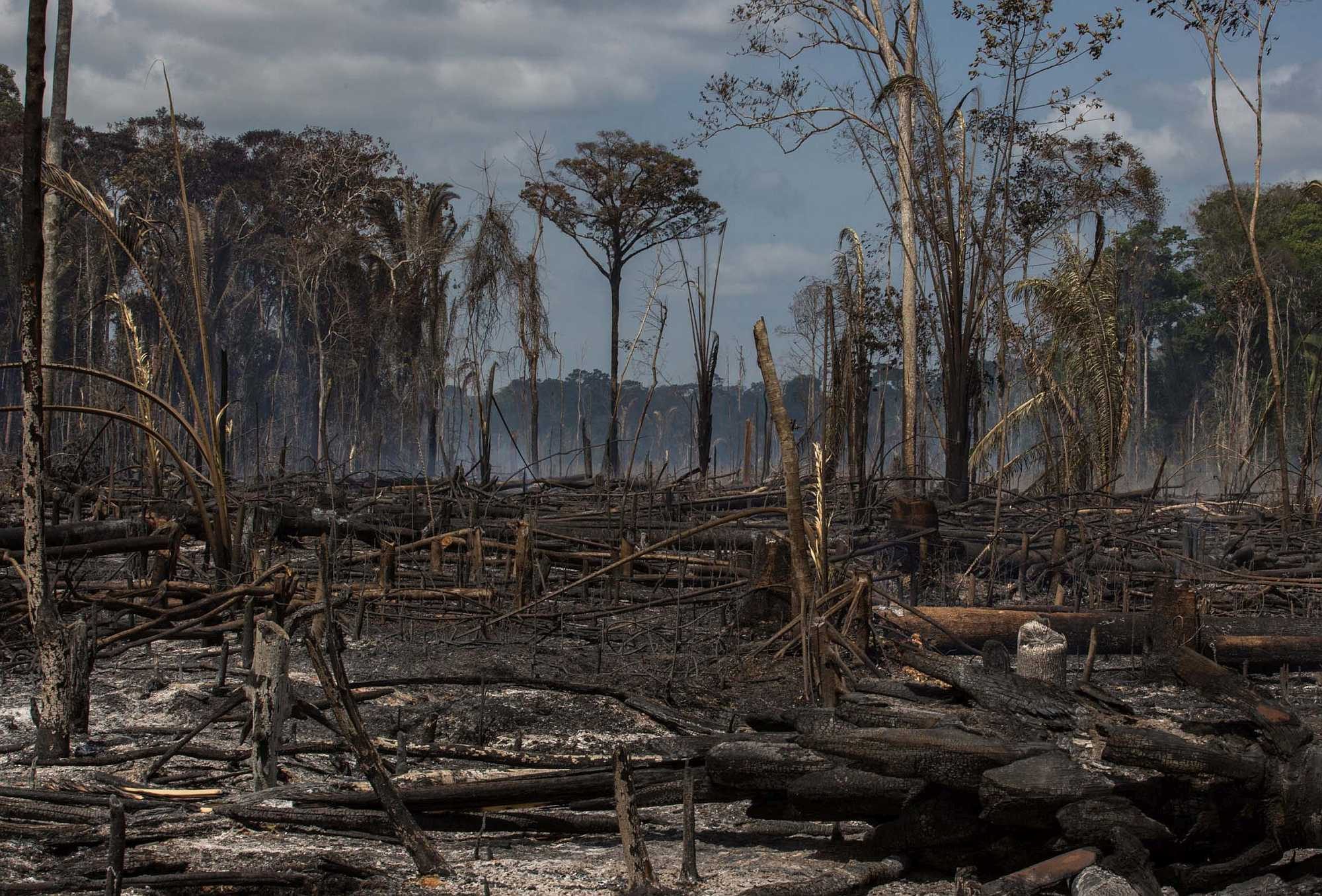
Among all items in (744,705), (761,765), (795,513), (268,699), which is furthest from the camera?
(744,705)

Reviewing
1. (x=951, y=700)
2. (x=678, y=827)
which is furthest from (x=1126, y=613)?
(x=678, y=827)

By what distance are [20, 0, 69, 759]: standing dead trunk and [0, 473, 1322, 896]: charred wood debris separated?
9 centimetres

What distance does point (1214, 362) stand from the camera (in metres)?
46.2

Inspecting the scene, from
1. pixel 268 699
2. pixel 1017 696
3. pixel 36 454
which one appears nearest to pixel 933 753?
pixel 1017 696

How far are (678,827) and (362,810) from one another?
1035mm

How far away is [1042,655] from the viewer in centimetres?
468

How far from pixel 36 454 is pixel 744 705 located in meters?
3.44

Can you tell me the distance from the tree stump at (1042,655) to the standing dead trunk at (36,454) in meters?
3.74

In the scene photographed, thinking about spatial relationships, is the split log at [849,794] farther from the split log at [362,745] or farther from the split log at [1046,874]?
the split log at [362,745]

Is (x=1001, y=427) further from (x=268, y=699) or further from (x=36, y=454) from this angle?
(x=268, y=699)

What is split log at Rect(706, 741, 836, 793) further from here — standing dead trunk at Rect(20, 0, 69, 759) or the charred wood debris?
standing dead trunk at Rect(20, 0, 69, 759)

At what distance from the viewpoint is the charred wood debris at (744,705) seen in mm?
3025

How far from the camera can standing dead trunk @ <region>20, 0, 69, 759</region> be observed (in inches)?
168

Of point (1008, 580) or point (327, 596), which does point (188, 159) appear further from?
point (327, 596)
